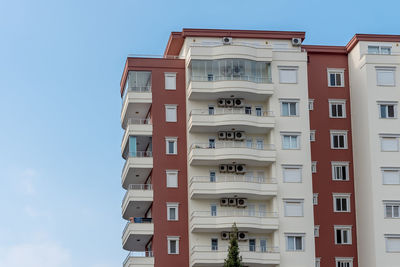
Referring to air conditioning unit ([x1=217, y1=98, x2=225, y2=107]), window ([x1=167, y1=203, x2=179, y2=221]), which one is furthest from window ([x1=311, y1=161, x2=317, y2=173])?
window ([x1=167, y1=203, x2=179, y2=221])

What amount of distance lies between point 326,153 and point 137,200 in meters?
17.9

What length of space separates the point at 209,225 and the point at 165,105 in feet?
38.9

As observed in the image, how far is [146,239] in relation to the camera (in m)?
97.5

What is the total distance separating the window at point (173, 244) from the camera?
95.0m

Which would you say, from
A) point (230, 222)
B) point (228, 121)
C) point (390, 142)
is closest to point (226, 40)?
point (228, 121)

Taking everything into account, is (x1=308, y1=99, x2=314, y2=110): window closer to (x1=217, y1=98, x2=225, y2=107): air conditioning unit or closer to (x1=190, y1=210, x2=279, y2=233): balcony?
(x1=217, y1=98, x2=225, y2=107): air conditioning unit

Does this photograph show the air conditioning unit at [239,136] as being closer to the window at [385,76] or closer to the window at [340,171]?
the window at [340,171]

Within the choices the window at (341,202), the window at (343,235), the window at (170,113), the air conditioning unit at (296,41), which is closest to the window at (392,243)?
the window at (343,235)

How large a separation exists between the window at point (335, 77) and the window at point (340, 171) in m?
7.50

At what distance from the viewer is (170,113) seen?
9844 cm

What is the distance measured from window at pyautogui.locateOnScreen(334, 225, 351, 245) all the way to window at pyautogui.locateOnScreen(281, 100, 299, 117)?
10985 mm

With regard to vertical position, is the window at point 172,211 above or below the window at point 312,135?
below

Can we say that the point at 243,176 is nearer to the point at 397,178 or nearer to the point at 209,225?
the point at 209,225

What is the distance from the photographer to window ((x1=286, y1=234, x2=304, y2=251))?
9494 cm
